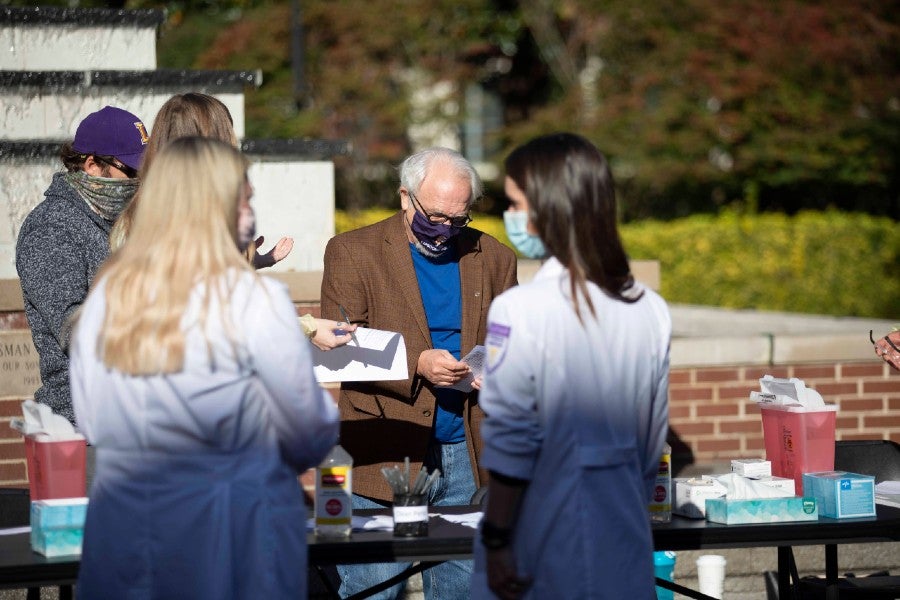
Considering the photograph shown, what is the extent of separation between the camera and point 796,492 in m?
4.02

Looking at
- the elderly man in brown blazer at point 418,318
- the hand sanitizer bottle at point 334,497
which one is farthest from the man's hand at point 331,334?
the elderly man in brown blazer at point 418,318

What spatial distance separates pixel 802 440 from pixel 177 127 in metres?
2.21

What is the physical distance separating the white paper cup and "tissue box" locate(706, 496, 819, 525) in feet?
3.95

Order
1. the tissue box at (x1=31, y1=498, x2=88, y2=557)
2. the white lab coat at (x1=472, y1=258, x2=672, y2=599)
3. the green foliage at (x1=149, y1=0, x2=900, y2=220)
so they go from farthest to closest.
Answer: the green foliage at (x1=149, y1=0, x2=900, y2=220)
the tissue box at (x1=31, y1=498, x2=88, y2=557)
the white lab coat at (x1=472, y1=258, x2=672, y2=599)

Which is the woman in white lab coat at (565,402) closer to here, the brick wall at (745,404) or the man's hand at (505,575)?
the man's hand at (505,575)

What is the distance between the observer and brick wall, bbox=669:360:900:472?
6.32m

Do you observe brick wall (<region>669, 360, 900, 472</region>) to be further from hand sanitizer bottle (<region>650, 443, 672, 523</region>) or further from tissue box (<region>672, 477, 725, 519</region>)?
hand sanitizer bottle (<region>650, 443, 672, 523</region>)

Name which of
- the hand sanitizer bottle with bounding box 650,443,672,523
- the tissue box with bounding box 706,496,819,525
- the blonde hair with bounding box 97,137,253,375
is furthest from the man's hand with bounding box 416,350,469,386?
the blonde hair with bounding box 97,137,253,375

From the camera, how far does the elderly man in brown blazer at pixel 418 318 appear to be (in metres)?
4.24

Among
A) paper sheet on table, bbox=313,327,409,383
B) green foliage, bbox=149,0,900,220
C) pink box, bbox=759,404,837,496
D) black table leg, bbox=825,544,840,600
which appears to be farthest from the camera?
green foliage, bbox=149,0,900,220

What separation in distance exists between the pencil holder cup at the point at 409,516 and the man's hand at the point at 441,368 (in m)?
0.60

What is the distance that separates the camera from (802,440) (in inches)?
156

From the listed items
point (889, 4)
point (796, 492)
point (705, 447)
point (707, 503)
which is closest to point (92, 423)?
point (707, 503)

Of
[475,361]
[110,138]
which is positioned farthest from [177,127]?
[475,361]
